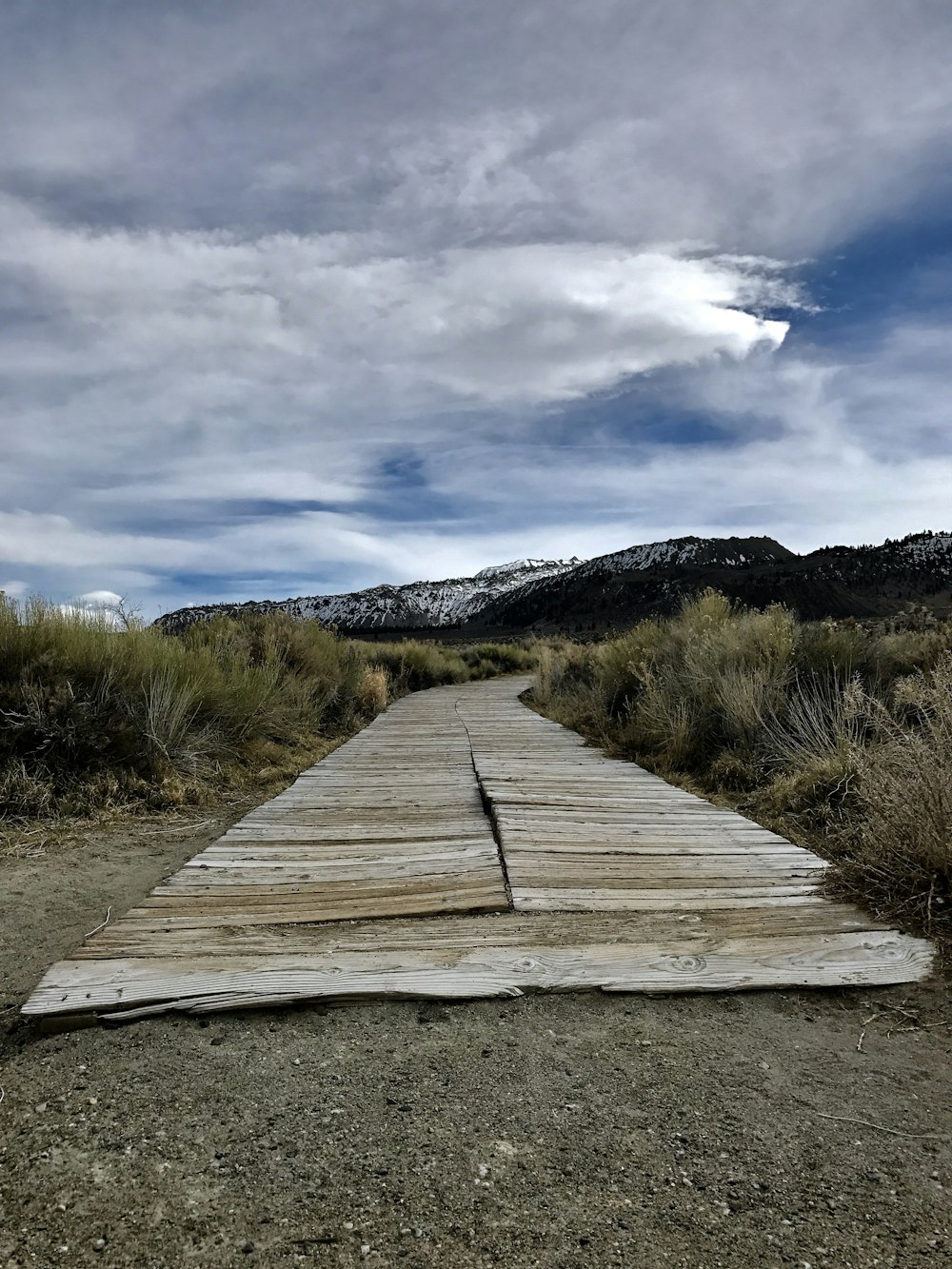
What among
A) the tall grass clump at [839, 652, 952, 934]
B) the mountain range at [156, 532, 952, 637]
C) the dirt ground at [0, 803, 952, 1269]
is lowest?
the dirt ground at [0, 803, 952, 1269]

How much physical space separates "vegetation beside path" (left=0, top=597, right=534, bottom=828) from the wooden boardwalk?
A: 1.28 meters

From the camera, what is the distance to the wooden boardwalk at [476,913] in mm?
2562

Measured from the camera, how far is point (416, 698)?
1631cm

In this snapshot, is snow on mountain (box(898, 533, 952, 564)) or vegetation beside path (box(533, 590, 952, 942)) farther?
snow on mountain (box(898, 533, 952, 564))

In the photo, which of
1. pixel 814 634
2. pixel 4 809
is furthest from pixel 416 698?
pixel 4 809

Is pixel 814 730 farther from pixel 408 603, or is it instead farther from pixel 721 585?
pixel 408 603

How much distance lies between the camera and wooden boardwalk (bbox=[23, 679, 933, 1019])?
101 inches

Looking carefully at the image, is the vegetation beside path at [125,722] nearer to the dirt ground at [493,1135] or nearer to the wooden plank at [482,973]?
the wooden plank at [482,973]

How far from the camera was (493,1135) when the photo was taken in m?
1.83

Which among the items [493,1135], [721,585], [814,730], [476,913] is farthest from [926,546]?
[493,1135]

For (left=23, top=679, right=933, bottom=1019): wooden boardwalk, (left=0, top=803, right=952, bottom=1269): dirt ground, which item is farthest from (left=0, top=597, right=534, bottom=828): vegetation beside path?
(left=0, top=803, right=952, bottom=1269): dirt ground

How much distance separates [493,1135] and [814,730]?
512 centimetres

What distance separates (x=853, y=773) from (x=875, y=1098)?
10.1ft

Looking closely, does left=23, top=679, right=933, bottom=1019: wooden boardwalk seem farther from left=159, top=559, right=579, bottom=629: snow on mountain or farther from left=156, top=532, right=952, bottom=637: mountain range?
left=159, top=559, right=579, bottom=629: snow on mountain
